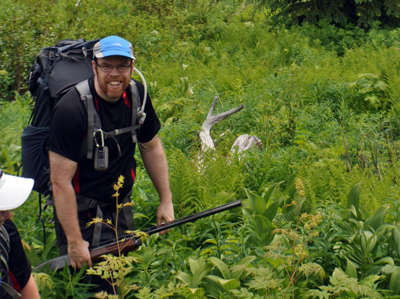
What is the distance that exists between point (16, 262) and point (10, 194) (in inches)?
17.6

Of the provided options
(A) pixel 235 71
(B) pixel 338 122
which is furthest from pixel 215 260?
(A) pixel 235 71

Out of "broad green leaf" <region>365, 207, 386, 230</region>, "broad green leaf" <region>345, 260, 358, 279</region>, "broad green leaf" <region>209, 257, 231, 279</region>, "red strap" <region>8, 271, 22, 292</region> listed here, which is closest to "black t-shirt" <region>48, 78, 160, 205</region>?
"broad green leaf" <region>209, 257, 231, 279</region>

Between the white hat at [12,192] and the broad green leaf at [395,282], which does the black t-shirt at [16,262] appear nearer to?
the white hat at [12,192]

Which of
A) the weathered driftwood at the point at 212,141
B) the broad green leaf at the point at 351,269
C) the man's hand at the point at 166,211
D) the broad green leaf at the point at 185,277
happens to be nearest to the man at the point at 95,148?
the man's hand at the point at 166,211

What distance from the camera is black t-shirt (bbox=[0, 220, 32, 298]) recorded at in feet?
8.78

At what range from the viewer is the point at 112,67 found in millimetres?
3527

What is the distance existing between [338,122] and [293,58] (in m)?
3.24

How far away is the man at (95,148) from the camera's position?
3496mm

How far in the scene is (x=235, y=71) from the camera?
31.3 feet

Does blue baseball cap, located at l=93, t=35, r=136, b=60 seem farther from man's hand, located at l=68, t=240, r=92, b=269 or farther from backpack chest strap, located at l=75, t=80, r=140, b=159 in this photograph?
man's hand, located at l=68, t=240, r=92, b=269

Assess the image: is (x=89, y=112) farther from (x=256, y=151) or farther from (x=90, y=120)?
(x=256, y=151)

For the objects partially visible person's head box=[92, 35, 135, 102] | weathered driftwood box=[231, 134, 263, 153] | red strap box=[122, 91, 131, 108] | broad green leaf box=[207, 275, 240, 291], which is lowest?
weathered driftwood box=[231, 134, 263, 153]

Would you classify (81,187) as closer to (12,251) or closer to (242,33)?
(12,251)

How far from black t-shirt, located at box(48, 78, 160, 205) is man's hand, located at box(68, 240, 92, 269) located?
0.36 metres
